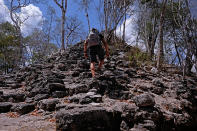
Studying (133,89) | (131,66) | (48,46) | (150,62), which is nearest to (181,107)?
(133,89)

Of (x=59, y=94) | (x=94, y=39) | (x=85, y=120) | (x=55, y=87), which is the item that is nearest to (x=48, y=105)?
(x=59, y=94)

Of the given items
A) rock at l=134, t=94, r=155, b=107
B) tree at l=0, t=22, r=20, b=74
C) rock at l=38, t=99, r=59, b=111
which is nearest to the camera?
rock at l=134, t=94, r=155, b=107

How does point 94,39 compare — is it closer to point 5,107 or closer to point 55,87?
point 55,87

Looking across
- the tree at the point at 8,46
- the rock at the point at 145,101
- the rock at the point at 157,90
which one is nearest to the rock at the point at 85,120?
the rock at the point at 145,101

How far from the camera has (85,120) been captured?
2354mm

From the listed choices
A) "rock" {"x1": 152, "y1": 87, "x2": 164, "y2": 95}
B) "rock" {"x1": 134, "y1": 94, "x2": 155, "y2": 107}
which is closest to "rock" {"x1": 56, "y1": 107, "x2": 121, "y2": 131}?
"rock" {"x1": 134, "y1": 94, "x2": 155, "y2": 107}

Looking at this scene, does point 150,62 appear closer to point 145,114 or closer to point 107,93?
point 107,93

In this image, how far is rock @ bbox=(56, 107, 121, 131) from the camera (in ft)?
7.43

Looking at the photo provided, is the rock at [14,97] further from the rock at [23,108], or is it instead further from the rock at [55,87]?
the rock at [55,87]

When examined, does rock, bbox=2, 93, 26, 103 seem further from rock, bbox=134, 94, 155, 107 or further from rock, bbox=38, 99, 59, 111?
rock, bbox=134, 94, 155, 107

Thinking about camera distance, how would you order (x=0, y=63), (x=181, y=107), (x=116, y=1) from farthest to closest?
(x=0, y=63), (x=116, y=1), (x=181, y=107)

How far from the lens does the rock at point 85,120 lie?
2266mm

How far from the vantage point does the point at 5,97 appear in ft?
14.1

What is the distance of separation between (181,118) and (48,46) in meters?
21.4
